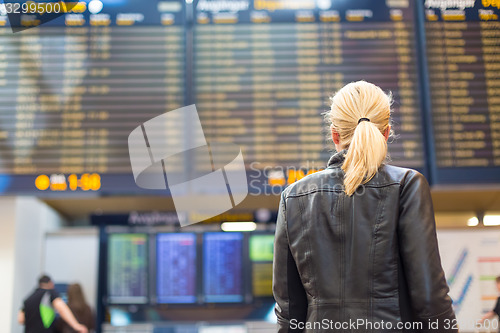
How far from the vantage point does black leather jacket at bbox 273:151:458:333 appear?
1391 millimetres

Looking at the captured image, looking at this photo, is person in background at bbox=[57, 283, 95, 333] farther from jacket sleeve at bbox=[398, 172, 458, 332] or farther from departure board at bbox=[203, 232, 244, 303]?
jacket sleeve at bbox=[398, 172, 458, 332]

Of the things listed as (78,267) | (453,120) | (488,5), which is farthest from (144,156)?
(488,5)

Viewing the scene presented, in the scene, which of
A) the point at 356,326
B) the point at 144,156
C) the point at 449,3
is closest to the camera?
the point at 356,326

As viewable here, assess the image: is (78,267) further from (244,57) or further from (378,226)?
(378,226)

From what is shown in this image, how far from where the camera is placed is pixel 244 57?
162 inches

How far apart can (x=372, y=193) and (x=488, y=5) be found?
330cm

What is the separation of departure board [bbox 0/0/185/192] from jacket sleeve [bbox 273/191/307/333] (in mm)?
2493

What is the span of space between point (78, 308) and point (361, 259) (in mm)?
3810

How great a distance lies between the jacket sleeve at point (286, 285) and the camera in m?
1.52

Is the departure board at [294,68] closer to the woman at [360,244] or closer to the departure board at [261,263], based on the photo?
the departure board at [261,263]

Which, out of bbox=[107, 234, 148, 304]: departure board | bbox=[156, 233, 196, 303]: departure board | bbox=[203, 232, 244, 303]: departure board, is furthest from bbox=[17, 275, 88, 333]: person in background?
bbox=[203, 232, 244, 303]: departure board

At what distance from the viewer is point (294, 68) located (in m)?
4.07

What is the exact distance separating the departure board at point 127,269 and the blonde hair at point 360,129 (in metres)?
3.51

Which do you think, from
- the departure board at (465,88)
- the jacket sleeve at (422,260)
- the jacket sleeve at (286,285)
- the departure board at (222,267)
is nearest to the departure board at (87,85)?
the departure board at (222,267)
